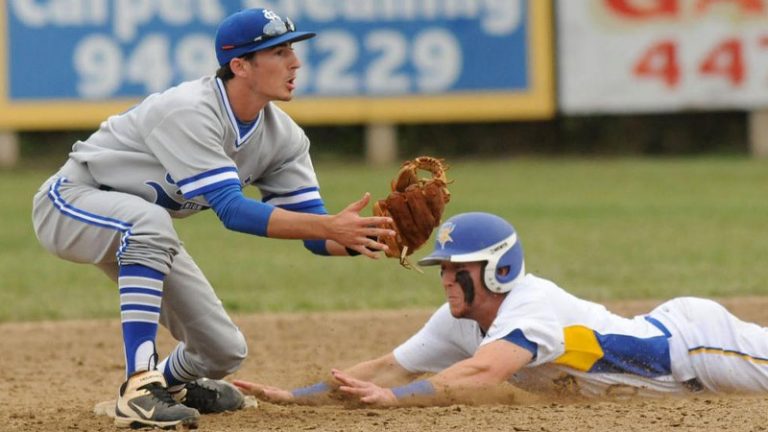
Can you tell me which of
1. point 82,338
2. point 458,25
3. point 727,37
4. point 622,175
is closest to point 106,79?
point 458,25

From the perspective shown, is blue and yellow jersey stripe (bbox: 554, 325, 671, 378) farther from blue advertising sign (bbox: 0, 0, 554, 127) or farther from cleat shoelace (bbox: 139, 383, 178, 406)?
blue advertising sign (bbox: 0, 0, 554, 127)

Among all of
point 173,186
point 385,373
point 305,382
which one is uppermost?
point 173,186

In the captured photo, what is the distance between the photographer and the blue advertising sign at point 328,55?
763 inches

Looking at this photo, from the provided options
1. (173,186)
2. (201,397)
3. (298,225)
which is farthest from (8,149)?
(298,225)

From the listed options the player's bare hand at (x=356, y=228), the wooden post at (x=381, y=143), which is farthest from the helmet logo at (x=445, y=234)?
the wooden post at (x=381, y=143)

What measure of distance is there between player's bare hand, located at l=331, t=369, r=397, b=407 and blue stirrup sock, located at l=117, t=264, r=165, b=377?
725 millimetres

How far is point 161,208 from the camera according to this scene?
5.54 m

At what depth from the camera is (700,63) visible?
19.9 m

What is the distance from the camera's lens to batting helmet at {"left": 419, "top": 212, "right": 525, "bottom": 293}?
18.4 ft

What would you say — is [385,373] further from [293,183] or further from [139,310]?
[139,310]

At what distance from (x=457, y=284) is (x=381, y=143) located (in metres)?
15.2

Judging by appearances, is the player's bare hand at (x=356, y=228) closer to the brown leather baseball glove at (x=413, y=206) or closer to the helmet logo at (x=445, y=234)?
the helmet logo at (x=445, y=234)

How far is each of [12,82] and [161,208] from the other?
14505 millimetres

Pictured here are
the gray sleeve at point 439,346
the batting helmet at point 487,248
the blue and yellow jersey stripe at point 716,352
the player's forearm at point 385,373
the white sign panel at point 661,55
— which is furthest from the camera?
the white sign panel at point 661,55
